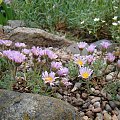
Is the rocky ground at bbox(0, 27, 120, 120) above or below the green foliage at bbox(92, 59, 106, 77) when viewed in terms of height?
below

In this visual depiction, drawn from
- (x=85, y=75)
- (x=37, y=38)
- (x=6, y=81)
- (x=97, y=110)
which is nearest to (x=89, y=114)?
(x=97, y=110)

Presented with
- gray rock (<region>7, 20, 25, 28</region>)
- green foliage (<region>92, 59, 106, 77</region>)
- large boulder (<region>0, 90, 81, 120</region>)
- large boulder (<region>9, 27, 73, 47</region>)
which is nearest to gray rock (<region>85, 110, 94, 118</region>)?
green foliage (<region>92, 59, 106, 77</region>)

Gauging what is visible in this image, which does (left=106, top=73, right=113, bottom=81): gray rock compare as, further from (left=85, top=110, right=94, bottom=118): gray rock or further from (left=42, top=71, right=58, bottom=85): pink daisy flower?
(left=42, top=71, right=58, bottom=85): pink daisy flower

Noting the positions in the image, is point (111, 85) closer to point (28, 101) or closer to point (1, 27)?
point (28, 101)

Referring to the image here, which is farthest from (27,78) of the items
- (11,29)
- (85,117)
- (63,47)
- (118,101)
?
(11,29)

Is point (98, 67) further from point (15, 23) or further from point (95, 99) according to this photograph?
point (15, 23)
